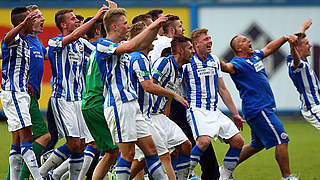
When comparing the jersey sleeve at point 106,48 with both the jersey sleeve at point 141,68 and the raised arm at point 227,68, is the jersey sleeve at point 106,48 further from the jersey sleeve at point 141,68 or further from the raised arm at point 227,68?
the raised arm at point 227,68

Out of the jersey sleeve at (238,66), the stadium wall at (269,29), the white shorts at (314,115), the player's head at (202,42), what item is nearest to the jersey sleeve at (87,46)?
the player's head at (202,42)

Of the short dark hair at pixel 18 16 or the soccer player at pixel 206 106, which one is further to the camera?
the soccer player at pixel 206 106

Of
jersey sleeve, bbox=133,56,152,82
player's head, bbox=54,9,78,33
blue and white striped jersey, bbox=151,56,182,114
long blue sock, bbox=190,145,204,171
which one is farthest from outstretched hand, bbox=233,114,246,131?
player's head, bbox=54,9,78,33

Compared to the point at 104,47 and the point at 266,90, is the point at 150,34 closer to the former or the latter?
the point at 104,47

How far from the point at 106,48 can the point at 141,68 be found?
0.74m

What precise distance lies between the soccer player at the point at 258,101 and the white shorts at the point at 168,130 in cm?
150

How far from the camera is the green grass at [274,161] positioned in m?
9.86

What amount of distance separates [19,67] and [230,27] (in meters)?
13.3

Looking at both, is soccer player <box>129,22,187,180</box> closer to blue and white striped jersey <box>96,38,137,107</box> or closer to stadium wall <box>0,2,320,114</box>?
blue and white striped jersey <box>96,38,137,107</box>

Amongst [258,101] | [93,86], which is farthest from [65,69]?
[258,101]

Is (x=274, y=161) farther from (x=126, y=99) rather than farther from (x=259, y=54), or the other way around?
(x=126, y=99)

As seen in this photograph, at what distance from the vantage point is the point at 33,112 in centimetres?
816

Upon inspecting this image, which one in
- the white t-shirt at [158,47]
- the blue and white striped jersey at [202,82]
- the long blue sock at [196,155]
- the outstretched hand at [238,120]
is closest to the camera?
the long blue sock at [196,155]

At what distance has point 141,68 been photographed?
7250mm
